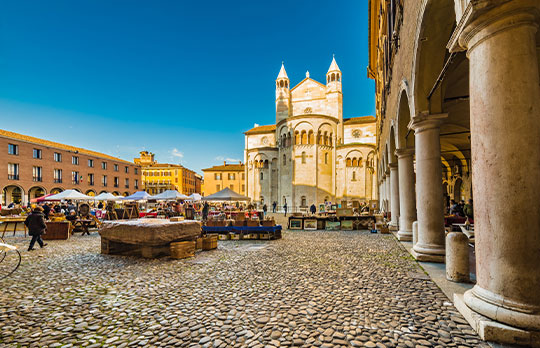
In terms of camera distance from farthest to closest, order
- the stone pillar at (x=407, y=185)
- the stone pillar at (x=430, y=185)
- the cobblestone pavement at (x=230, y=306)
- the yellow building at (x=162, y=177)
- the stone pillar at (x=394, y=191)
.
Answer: the yellow building at (x=162, y=177), the stone pillar at (x=394, y=191), the stone pillar at (x=407, y=185), the stone pillar at (x=430, y=185), the cobblestone pavement at (x=230, y=306)

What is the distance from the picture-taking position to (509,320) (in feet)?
9.34

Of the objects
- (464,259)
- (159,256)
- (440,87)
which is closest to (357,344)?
(464,259)

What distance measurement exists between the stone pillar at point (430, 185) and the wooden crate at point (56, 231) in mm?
14090

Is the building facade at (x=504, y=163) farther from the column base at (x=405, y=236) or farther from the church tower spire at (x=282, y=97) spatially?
the church tower spire at (x=282, y=97)

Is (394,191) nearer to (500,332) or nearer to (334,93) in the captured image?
(500,332)

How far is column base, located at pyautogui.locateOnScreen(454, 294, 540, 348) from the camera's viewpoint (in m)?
2.74

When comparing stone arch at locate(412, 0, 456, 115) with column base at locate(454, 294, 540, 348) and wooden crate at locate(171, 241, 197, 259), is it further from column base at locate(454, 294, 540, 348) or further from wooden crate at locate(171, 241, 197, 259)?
wooden crate at locate(171, 241, 197, 259)

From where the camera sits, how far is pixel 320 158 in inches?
1663

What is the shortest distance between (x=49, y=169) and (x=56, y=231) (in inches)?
1421

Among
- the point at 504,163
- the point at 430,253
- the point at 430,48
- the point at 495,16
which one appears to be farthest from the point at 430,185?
the point at 495,16

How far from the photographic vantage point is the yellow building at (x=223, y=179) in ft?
207

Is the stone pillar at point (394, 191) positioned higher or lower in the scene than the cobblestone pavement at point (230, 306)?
higher

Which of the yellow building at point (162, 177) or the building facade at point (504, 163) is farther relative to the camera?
the yellow building at point (162, 177)

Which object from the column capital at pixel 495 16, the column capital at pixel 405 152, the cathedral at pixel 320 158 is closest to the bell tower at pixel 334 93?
the cathedral at pixel 320 158
